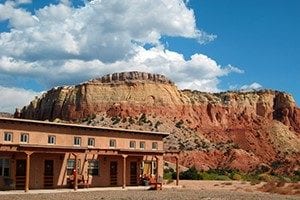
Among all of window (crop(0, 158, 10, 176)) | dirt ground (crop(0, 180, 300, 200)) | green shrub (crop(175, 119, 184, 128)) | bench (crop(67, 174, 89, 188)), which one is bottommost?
dirt ground (crop(0, 180, 300, 200))

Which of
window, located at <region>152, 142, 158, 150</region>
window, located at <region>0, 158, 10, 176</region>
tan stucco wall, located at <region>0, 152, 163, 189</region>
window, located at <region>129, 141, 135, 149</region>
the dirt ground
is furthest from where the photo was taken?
window, located at <region>152, 142, 158, 150</region>

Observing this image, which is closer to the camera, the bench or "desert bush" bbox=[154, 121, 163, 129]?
the bench

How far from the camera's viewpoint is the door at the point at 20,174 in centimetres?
3634

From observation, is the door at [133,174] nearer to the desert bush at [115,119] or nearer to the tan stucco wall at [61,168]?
the tan stucco wall at [61,168]

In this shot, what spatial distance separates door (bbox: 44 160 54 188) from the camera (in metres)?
37.9

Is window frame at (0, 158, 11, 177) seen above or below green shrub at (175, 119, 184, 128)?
below

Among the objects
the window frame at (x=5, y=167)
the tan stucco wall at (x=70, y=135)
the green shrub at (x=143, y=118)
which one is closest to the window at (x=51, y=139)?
the tan stucco wall at (x=70, y=135)

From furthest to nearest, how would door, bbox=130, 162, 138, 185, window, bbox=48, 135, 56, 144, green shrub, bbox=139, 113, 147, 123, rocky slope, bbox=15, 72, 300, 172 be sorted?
1. green shrub, bbox=139, 113, 147, 123
2. rocky slope, bbox=15, 72, 300, 172
3. door, bbox=130, 162, 138, 185
4. window, bbox=48, 135, 56, 144

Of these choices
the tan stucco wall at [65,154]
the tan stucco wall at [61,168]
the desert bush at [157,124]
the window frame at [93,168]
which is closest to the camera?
the tan stucco wall at [65,154]

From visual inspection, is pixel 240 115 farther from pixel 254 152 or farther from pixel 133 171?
pixel 133 171

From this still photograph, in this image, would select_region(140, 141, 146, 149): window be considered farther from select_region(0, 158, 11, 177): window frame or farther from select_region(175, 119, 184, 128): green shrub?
select_region(175, 119, 184, 128): green shrub

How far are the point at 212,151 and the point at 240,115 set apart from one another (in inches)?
1115

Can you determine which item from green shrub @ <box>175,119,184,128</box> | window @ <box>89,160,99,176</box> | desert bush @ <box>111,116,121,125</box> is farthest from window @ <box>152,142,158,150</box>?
green shrub @ <box>175,119,184,128</box>

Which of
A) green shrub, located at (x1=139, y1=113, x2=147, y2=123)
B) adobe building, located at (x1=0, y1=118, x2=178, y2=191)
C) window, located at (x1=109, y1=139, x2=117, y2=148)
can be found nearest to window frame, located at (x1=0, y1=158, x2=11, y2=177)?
adobe building, located at (x1=0, y1=118, x2=178, y2=191)
